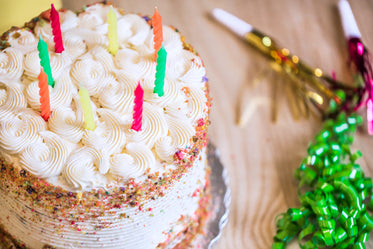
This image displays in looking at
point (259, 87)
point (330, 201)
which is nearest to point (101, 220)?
point (330, 201)

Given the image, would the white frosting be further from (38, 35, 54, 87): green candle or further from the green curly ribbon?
the green curly ribbon

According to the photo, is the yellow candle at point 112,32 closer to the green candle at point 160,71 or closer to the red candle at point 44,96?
the green candle at point 160,71

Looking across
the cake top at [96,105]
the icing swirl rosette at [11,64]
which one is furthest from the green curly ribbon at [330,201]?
the icing swirl rosette at [11,64]

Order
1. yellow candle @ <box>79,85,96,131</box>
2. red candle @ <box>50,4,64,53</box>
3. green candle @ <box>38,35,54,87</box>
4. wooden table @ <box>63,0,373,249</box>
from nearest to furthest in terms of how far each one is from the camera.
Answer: yellow candle @ <box>79,85,96,131</box> → green candle @ <box>38,35,54,87</box> → red candle @ <box>50,4,64,53</box> → wooden table @ <box>63,0,373,249</box>

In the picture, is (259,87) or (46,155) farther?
(259,87)

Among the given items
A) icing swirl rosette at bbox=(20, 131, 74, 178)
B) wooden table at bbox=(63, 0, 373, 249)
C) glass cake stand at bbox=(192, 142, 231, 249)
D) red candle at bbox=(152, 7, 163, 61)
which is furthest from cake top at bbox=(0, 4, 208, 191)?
wooden table at bbox=(63, 0, 373, 249)

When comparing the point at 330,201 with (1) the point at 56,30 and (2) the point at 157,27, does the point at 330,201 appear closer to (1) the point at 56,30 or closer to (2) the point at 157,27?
(2) the point at 157,27
